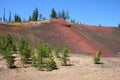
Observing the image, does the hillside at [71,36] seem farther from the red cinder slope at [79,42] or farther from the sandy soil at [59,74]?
the sandy soil at [59,74]

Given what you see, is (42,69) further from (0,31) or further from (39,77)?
(0,31)

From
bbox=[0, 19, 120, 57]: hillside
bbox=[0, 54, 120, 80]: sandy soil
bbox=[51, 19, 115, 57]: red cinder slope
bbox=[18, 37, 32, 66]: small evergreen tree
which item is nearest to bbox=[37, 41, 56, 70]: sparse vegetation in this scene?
bbox=[0, 54, 120, 80]: sandy soil

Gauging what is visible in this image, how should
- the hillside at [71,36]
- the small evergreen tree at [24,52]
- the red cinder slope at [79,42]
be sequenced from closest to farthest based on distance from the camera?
the small evergreen tree at [24,52] < the red cinder slope at [79,42] < the hillside at [71,36]

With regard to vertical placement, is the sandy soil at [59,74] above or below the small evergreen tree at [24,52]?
below

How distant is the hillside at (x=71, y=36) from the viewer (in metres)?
53.0

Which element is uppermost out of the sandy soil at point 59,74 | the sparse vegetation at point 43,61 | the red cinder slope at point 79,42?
the red cinder slope at point 79,42

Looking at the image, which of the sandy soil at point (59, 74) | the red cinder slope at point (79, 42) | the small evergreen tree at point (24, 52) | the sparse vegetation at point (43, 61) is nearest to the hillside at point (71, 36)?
the red cinder slope at point (79, 42)

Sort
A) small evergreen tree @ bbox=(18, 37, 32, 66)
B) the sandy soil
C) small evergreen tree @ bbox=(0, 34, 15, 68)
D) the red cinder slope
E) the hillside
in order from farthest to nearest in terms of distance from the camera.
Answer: the hillside
the red cinder slope
small evergreen tree @ bbox=(18, 37, 32, 66)
small evergreen tree @ bbox=(0, 34, 15, 68)
the sandy soil

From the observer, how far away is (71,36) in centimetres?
5934

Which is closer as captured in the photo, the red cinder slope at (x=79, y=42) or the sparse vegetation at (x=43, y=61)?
the sparse vegetation at (x=43, y=61)

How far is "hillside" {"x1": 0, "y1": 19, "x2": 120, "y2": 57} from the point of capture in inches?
2085

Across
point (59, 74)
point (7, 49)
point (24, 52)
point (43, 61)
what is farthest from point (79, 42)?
point (59, 74)

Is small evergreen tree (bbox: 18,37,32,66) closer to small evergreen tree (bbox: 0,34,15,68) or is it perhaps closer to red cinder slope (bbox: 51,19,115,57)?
small evergreen tree (bbox: 0,34,15,68)

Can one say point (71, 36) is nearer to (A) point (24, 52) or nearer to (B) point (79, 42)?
(B) point (79, 42)
